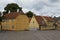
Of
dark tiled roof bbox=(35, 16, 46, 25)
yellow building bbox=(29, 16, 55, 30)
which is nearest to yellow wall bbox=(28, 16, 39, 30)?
yellow building bbox=(29, 16, 55, 30)

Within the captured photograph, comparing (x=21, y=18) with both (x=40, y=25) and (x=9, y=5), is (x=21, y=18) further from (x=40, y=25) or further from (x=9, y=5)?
(x=9, y=5)

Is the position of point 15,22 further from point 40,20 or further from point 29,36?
point 29,36

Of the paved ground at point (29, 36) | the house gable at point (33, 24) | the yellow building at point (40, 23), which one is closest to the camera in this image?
the paved ground at point (29, 36)

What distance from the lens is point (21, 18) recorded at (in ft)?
239

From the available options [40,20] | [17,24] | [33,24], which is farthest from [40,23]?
[17,24]

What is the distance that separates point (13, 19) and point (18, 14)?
98.0 inches

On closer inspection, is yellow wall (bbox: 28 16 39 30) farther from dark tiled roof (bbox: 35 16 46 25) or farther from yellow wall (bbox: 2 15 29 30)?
yellow wall (bbox: 2 15 29 30)

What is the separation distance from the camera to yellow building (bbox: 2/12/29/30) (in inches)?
2815

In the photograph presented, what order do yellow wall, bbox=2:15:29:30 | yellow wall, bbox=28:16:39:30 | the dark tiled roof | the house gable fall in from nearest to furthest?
1. yellow wall, bbox=2:15:29:30
2. yellow wall, bbox=28:16:39:30
3. the house gable
4. the dark tiled roof

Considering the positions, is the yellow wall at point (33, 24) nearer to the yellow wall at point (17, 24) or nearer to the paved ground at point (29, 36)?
the yellow wall at point (17, 24)

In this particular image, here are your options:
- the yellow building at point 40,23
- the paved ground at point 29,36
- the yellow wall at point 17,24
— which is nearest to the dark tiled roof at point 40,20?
the yellow building at point 40,23

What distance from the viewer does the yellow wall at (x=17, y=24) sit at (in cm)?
7145

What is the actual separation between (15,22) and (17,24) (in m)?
0.97

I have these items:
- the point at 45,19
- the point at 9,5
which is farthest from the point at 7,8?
the point at 45,19
